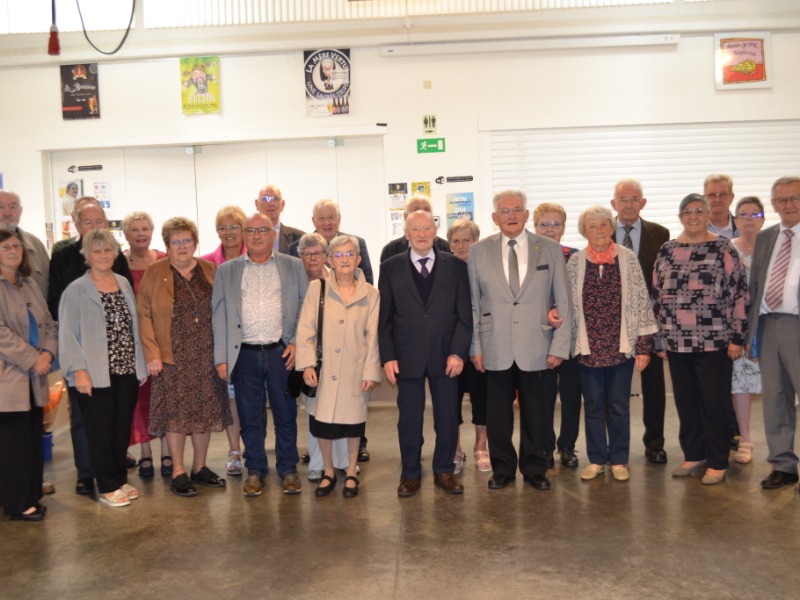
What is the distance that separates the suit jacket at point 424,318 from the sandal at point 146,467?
1818mm

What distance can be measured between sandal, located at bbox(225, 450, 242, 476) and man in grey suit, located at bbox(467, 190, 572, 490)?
1.64 m

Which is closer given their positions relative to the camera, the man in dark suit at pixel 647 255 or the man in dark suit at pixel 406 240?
the man in dark suit at pixel 647 255

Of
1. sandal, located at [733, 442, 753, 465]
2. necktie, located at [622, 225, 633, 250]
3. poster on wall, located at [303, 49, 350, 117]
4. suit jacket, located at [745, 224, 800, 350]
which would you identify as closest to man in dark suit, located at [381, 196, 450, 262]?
necktie, located at [622, 225, 633, 250]

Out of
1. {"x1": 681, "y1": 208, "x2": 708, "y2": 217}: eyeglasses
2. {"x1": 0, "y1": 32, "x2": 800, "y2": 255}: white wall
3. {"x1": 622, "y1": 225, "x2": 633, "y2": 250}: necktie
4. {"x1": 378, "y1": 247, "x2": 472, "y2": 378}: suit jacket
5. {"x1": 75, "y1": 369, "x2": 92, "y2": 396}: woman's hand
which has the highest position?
{"x1": 0, "y1": 32, "x2": 800, "y2": 255}: white wall

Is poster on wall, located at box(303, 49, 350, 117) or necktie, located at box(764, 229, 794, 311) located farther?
poster on wall, located at box(303, 49, 350, 117)

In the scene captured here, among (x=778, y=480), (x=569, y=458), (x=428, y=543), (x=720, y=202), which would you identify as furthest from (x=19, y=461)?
(x=720, y=202)

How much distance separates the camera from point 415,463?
4.69 metres

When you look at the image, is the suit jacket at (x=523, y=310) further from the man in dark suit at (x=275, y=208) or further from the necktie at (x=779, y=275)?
the man in dark suit at (x=275, y=208)

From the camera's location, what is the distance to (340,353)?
4.60m

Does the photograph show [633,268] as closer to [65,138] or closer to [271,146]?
[271,146]

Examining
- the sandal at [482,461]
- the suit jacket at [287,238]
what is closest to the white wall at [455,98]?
the suit jacket at [287,238]

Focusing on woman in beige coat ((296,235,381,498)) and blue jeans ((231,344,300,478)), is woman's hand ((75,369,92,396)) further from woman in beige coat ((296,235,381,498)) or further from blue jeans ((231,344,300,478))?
woman in beige coat ((296,235,381,498))

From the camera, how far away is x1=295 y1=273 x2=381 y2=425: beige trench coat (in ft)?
15.1

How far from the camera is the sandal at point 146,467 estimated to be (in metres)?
5.25
